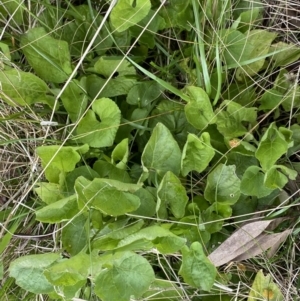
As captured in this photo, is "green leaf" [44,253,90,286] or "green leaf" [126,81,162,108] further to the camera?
"green leaf" [126,81,162,108]

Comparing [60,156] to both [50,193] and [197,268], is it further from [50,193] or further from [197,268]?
[197,268]

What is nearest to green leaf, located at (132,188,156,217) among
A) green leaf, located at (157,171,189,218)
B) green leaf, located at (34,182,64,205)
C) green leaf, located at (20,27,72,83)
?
green leaf, located at (157,171,189,218)

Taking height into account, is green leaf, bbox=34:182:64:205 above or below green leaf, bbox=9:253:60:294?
above

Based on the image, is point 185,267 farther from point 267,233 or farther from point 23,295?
point 23,295

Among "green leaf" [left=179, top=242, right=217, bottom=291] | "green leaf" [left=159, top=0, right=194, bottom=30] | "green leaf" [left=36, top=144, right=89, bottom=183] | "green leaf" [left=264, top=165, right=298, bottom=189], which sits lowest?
"green leaf" [left=179, top=242, right=217, bottom=291]

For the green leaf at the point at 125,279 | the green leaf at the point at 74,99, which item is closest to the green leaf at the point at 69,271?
the green leaf at the point at 125,279

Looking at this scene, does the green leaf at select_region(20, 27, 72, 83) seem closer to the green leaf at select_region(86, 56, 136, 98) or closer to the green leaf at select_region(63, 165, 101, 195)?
the green leaf at select_region(86, 56, 136, 98)

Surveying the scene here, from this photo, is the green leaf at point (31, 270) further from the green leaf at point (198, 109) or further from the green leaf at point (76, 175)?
the green leaf at point (198, 109)

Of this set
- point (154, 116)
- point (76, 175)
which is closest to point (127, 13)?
point (154, 116)
